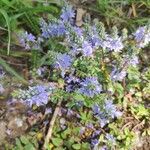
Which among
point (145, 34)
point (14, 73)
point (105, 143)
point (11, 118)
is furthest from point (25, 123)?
point (145, 34)

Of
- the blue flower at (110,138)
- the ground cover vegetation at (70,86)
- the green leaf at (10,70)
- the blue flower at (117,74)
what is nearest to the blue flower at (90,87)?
the ground cover vegetation at (70,86)

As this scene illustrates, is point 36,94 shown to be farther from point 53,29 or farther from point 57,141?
point 53,29

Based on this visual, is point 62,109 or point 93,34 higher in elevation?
point 93,34

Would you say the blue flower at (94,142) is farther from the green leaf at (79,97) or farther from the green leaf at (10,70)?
the green leaf at (10,70)

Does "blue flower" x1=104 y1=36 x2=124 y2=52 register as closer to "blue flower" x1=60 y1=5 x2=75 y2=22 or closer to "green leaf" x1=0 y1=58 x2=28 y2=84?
"blue flower" x1=60 y1=5 x2=75 y2=22

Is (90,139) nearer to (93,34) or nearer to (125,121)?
(125,121)

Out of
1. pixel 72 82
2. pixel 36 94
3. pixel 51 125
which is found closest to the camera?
pixel 36 94

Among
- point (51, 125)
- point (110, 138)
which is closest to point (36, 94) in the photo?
point (51, 125)
